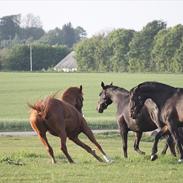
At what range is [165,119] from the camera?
1411 cm

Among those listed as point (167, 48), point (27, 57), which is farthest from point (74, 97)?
point (27, 57)

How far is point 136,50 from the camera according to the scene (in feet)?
353

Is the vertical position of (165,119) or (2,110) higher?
(165,119)

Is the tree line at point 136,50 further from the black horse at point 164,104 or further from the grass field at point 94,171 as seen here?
the grass field at point 94,171

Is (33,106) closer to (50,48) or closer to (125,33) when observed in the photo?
(125,33)

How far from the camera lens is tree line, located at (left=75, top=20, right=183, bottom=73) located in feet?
327

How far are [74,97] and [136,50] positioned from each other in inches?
3642

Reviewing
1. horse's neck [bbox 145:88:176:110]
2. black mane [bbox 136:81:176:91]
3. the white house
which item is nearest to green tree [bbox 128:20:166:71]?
the white house

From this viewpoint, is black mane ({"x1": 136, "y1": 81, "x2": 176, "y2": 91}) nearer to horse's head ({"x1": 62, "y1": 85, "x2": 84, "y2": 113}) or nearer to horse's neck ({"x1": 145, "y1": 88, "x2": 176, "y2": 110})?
horse's neck ({"x1": 145, "y1": 88, "x2": 176, "y2": 110})

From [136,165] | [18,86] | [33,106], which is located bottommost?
[18,86]

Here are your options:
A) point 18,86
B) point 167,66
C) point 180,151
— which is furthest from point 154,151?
point 167,66

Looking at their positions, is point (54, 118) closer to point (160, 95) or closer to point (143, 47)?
point (160, 95)

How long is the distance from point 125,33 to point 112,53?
430 centimetres

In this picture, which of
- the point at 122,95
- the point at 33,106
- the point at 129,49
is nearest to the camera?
the point at 33,106
